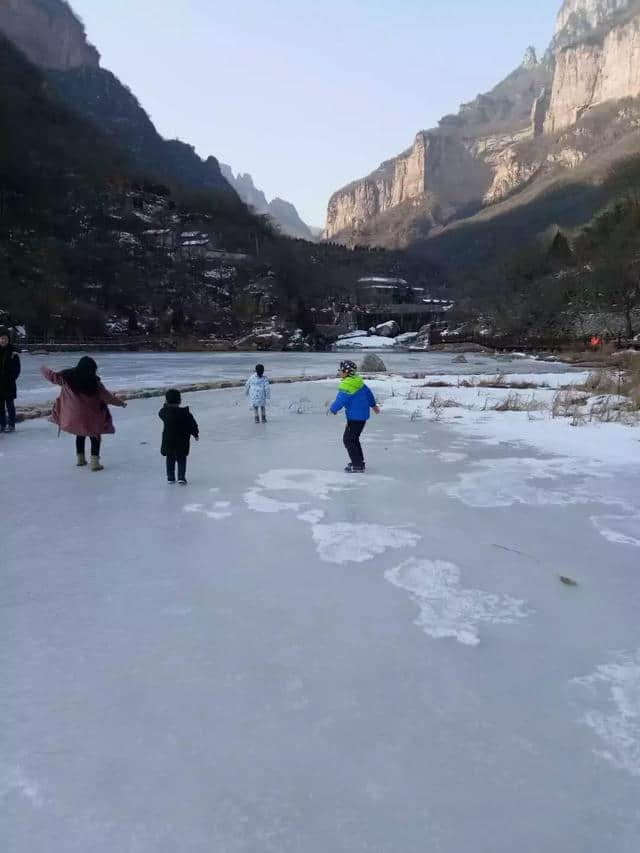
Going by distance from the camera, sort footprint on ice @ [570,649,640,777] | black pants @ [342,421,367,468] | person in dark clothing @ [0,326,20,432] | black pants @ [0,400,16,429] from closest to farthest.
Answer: footprint on ice @ [570,649,640,777]
black pants @ [342,421,367,468]
person in dark clothing @ [0,326,20,432]
black pants @ [0,400,16,429]

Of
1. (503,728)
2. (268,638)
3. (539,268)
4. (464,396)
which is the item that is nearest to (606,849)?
(503,728)

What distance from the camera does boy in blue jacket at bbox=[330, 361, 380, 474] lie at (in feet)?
24.3

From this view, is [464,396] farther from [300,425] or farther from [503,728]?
[503,728]

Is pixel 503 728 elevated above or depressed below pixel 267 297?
below

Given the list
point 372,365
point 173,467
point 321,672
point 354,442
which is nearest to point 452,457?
point 354,442

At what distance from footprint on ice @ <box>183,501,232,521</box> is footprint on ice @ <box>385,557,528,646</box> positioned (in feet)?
6.22

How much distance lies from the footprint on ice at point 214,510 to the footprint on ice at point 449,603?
6.22ft

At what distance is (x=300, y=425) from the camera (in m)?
11.6

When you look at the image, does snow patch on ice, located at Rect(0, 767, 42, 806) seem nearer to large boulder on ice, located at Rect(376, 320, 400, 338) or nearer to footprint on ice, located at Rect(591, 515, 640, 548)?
footprint on ice, located at Rect(591, 515, 640, 548)

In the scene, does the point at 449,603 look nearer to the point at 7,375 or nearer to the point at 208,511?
the point at 208,511

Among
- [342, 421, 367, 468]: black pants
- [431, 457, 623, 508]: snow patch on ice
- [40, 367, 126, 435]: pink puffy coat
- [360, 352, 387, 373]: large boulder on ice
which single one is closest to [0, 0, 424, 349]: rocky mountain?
[360, 352, 387, 373]: large boulder on ice

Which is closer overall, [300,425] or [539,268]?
[300,425]

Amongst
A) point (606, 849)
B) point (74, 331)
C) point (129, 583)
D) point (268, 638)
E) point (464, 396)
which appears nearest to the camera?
point (606, 849)

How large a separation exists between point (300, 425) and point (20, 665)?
29.1 ft
